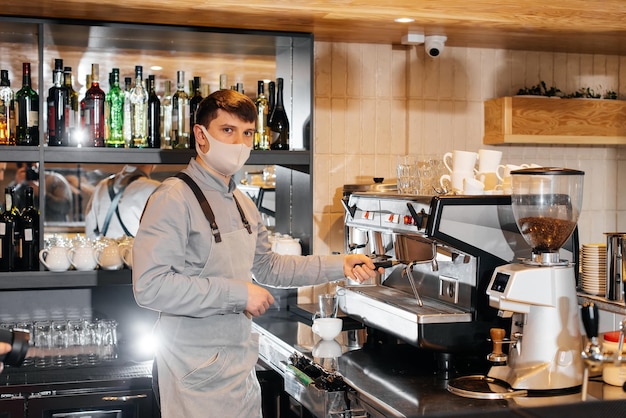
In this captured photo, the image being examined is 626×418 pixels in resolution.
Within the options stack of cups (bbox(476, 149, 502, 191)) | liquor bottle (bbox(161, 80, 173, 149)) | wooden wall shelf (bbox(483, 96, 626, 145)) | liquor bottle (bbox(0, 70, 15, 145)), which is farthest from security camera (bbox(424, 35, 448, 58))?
liquor bottle (bbox(0, 70, 15, 145))

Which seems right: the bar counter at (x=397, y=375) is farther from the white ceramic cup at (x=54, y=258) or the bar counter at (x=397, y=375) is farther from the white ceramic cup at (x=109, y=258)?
the white ceramic cup at (x=54, y=258)

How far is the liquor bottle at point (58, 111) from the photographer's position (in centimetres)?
365

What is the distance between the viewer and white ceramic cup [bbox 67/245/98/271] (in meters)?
3.61

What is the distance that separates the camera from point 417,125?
4.37 metres

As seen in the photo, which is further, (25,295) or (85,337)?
(25,295)

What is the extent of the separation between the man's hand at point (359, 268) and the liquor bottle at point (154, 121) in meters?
1.19

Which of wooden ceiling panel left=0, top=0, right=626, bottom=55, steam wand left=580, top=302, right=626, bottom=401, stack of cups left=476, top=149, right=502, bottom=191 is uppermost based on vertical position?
wooden ceiling panel left=0, top=0, right=626, bottom=55

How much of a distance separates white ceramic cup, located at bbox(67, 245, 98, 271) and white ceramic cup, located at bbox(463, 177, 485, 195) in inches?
65.4

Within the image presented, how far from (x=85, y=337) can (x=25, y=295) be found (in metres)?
0.46

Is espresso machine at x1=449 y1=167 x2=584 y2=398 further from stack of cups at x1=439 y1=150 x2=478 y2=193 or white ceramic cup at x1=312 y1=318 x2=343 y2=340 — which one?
white ceramic cup at x1=312 y1=318 x2=343 y2=340

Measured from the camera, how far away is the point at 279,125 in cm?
405

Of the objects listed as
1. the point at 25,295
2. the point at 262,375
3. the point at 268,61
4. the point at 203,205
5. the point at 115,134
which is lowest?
the point at 262,375

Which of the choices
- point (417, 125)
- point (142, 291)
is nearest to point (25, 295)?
point (142, 291)

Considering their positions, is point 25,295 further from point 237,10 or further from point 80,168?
point 237,10
